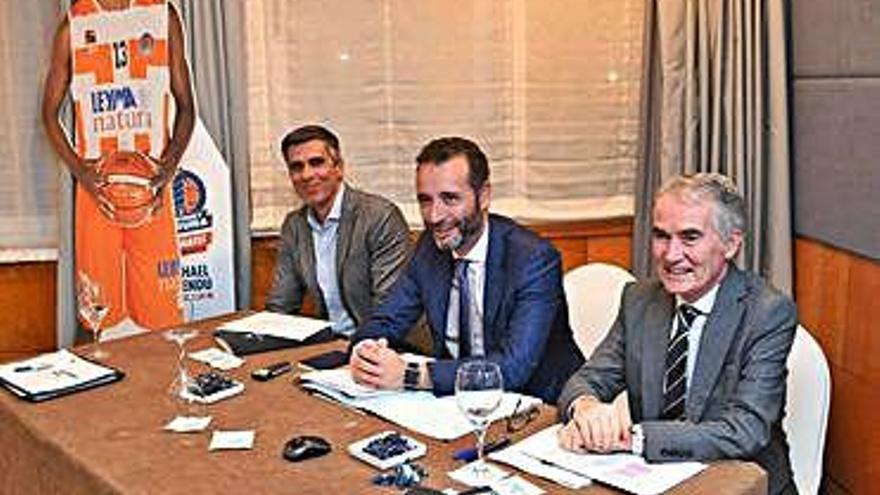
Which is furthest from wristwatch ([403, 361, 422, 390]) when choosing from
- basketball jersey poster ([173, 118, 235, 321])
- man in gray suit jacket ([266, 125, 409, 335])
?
basketball jersey poster ([173, 118, 235, 321])

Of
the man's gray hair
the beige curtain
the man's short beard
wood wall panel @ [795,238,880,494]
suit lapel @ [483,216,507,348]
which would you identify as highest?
the beige curtain

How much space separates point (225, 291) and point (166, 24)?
0.89m

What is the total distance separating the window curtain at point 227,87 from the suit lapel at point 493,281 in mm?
1284

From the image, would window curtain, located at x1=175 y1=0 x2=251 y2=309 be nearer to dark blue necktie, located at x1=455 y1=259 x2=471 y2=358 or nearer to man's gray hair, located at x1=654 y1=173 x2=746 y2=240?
dark blue necktie, located at x1=455 y1=259 x2=471 y2=358

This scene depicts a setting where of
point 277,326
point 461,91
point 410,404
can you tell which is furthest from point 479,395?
point 461,91

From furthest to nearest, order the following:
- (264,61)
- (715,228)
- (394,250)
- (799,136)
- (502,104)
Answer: (502,104) → (264,61) → (394,250) → (799,136) → (715,228)

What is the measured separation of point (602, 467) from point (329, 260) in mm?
1758

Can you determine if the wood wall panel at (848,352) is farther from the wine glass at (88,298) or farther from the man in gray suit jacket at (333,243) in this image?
the wine glass at (88,298)

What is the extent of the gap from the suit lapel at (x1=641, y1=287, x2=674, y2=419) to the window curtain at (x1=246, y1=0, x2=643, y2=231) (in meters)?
1.76

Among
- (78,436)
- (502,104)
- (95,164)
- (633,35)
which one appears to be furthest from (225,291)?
(633,35)

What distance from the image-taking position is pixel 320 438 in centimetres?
179

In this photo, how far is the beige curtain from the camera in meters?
2.88

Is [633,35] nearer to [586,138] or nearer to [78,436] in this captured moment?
[586,138]

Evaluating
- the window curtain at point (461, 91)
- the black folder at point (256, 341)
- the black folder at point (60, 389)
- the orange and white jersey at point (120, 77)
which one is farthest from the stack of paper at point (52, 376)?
the window curtain at point (461, 91)
